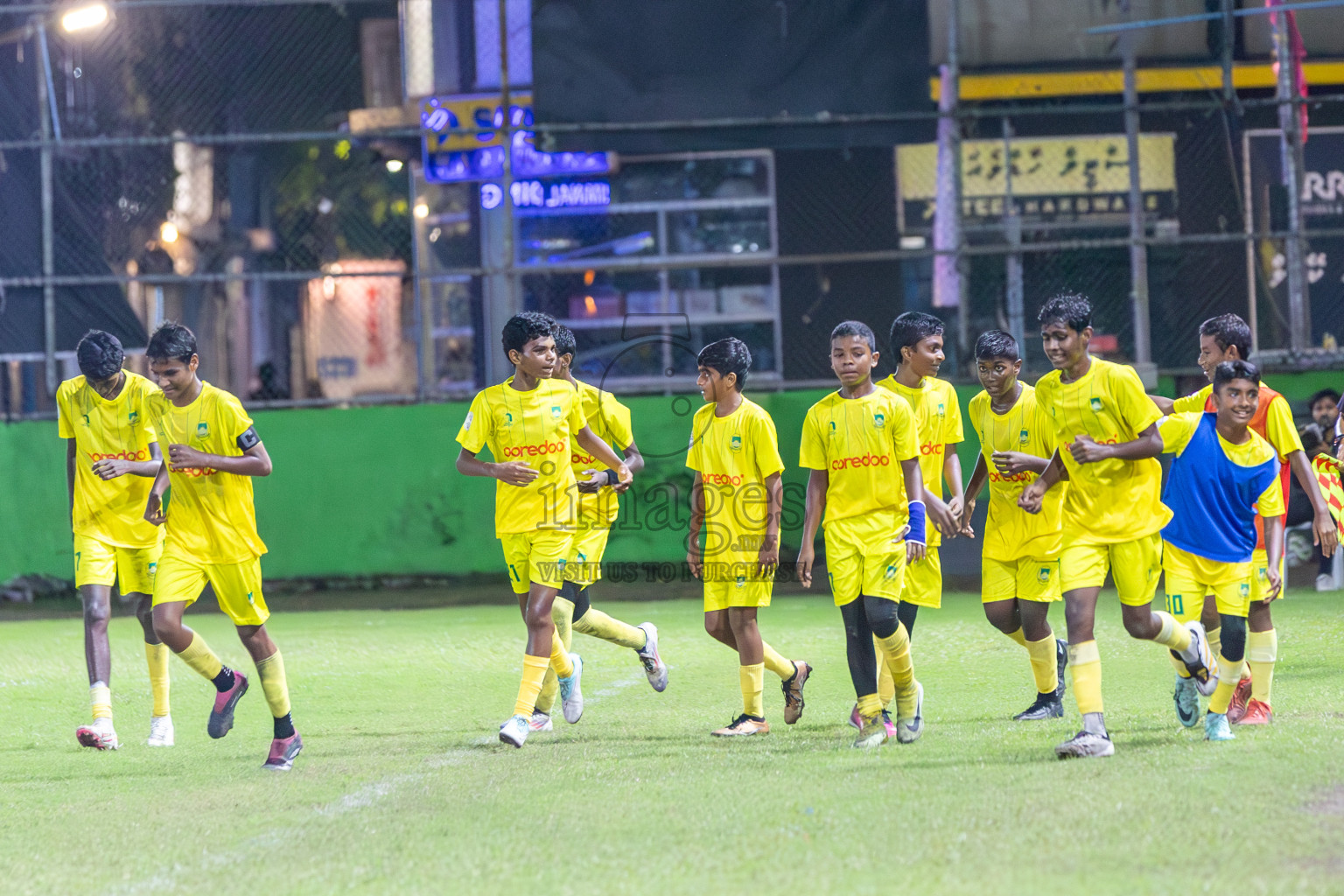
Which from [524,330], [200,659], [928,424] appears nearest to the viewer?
[200,659]

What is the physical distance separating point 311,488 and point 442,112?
4273 millimetres

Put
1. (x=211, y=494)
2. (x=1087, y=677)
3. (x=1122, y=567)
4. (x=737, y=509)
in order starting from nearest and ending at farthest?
(x=1087, y=677), (x=1122, y=567), (x=211, y=494), (x=737, y=509)

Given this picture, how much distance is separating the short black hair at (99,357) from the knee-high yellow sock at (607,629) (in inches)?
105

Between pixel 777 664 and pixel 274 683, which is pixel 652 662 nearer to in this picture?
pixel 777 664

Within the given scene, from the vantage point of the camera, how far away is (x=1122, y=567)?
6.07 metres

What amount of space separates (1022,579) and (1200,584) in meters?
0.85

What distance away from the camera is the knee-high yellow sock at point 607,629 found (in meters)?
7.71

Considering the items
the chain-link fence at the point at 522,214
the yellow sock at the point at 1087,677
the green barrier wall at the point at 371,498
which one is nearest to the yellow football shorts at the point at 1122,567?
the yellow sock at the point at 1087,677

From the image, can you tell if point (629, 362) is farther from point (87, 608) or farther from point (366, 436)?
point (87, 608)

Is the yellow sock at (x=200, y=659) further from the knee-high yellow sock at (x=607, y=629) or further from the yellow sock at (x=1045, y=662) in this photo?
the yellow sock at (x=1045, y=662)

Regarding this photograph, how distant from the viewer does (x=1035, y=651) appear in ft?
23.2

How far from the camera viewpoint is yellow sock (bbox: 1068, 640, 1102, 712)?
230 inches

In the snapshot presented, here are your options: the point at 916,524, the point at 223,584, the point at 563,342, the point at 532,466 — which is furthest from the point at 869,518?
the point at 223,584

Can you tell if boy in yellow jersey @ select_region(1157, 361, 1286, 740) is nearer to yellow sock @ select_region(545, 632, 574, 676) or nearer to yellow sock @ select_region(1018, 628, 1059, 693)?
yellow sock @ select_region(1018, 628, 1059, 693)
